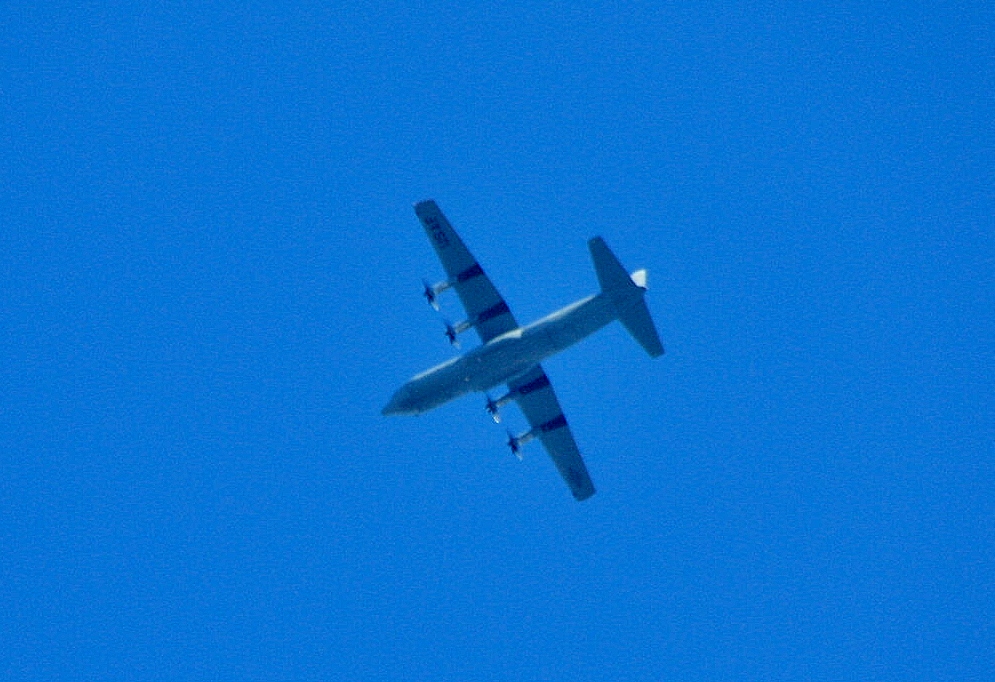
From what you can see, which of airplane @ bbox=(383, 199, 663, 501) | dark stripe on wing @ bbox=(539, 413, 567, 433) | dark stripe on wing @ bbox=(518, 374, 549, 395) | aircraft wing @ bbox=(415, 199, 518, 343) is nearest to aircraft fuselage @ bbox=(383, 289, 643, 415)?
airplane @ bbox=(383, 199, 663, 501)

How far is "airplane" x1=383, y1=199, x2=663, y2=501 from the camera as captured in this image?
6912cm

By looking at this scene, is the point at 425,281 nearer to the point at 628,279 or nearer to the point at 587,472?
the point at 628,279

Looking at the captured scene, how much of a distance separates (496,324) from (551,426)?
8538mm

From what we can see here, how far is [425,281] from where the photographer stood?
71.8 meters

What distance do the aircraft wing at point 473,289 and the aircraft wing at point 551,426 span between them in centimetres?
442

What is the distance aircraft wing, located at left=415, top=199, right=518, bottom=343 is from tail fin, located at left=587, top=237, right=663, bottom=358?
257 inches

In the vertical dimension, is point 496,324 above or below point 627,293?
above

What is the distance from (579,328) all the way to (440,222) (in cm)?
966

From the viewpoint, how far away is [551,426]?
77.8m

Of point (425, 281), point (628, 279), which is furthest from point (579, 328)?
point (425, 281)

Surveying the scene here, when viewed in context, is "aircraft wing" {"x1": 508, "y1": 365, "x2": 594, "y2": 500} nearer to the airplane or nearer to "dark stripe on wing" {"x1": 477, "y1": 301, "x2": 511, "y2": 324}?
the airplane

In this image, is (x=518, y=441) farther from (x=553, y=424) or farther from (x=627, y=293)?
(x=627, y=293)

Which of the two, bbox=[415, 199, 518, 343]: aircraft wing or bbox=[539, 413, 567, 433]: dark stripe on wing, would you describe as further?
bbox=[539, 413, 567, 433]: dark stripe on wing

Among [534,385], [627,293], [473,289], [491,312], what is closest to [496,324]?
[491,312]
